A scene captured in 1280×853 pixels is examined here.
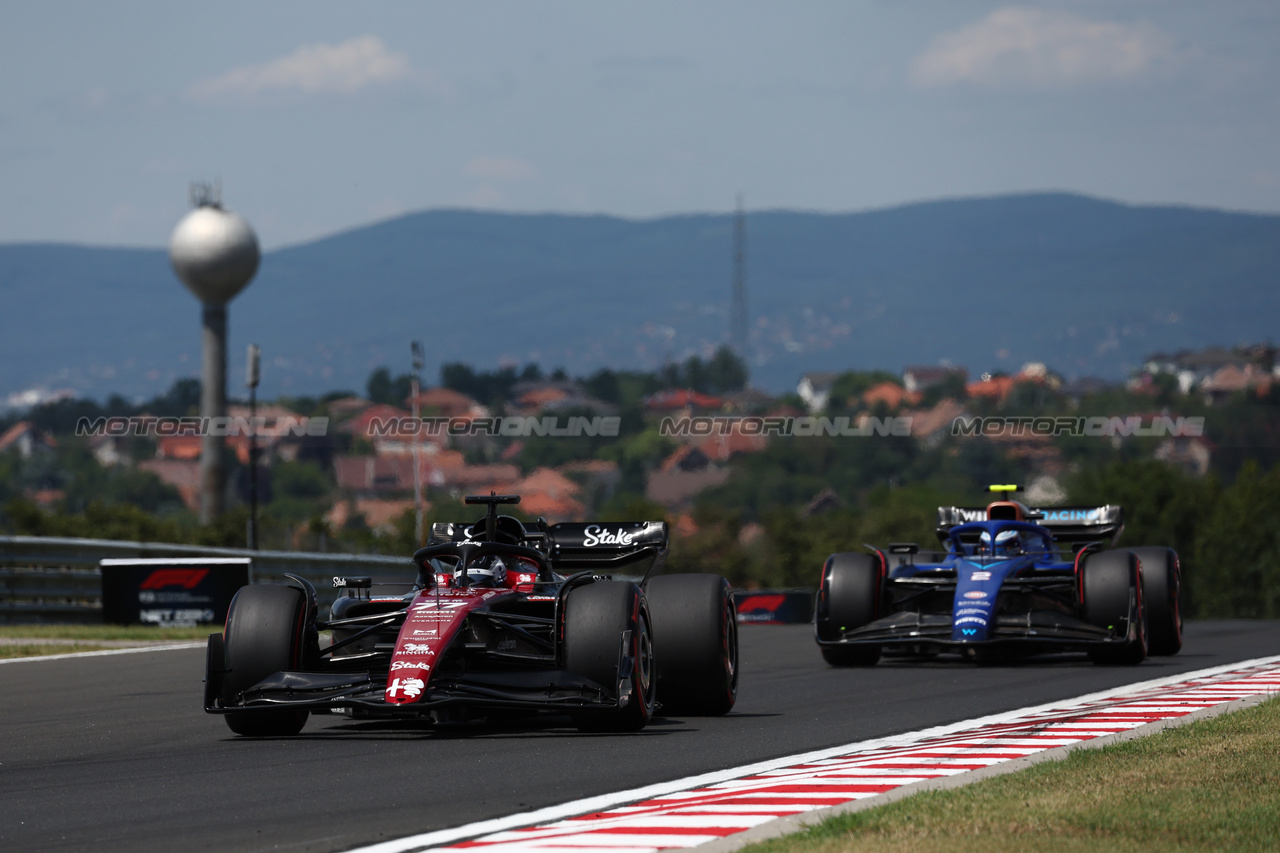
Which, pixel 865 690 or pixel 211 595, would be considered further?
pixel 211 595

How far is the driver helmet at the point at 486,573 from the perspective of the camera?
12289 millimetres

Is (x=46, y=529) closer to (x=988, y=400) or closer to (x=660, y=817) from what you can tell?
(x=660, y=817)

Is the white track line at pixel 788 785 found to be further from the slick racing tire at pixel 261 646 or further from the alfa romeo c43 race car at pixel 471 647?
the slick racing tire at pixel 261 646

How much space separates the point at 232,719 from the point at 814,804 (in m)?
4.76

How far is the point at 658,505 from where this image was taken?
123 meters

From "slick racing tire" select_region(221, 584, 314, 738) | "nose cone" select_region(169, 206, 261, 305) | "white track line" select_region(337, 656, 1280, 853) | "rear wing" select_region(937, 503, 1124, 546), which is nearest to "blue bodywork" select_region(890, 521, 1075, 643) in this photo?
"rear wing" select_region(937, 503, 1124, 546)

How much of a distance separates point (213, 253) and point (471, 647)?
268ft

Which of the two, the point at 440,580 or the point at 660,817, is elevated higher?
the point at 440,580

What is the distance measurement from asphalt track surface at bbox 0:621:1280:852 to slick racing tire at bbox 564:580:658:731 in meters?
0.15

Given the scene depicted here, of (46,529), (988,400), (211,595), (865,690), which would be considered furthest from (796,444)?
(865,690)

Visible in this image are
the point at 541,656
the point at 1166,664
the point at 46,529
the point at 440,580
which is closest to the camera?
the point at 541,656

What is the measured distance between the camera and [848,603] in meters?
19.2

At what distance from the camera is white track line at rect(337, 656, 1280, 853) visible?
7.38 meters

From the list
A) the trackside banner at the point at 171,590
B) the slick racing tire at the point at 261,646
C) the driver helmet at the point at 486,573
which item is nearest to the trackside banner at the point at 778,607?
the trackside banner at the point at 171,590
